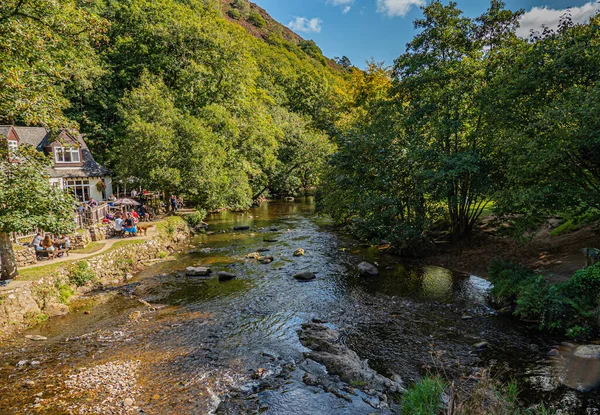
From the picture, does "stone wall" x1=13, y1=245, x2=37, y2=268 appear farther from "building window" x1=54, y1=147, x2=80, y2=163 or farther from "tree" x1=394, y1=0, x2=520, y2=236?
"building window" x1=54, y1=147, x2=80, y2=163

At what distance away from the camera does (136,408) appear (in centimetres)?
876

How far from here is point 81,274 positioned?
1786 cm

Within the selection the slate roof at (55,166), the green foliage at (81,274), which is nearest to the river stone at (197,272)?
the green foliage at (81,274)

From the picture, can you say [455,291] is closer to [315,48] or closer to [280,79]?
[280,79]

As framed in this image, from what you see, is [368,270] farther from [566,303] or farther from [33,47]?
[33,47]

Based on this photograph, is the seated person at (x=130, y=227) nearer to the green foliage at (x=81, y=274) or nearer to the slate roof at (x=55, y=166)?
the green foliage at (x=81, y=274)

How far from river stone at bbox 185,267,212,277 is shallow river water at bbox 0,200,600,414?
71 cm

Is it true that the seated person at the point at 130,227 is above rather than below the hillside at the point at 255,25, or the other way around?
below

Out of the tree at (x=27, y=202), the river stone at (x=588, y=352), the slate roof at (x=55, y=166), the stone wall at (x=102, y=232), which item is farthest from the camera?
the slate roof at (x=55, y=166)

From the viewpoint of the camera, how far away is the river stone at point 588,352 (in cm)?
1025

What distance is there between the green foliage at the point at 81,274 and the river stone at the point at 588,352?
69.8 ft

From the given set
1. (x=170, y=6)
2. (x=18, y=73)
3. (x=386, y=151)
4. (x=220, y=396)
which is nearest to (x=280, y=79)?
(x=170, y=6)

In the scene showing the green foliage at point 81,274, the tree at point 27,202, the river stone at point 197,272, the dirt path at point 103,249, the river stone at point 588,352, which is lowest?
the river stone at point 588,352

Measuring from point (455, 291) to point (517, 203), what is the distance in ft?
17.3
